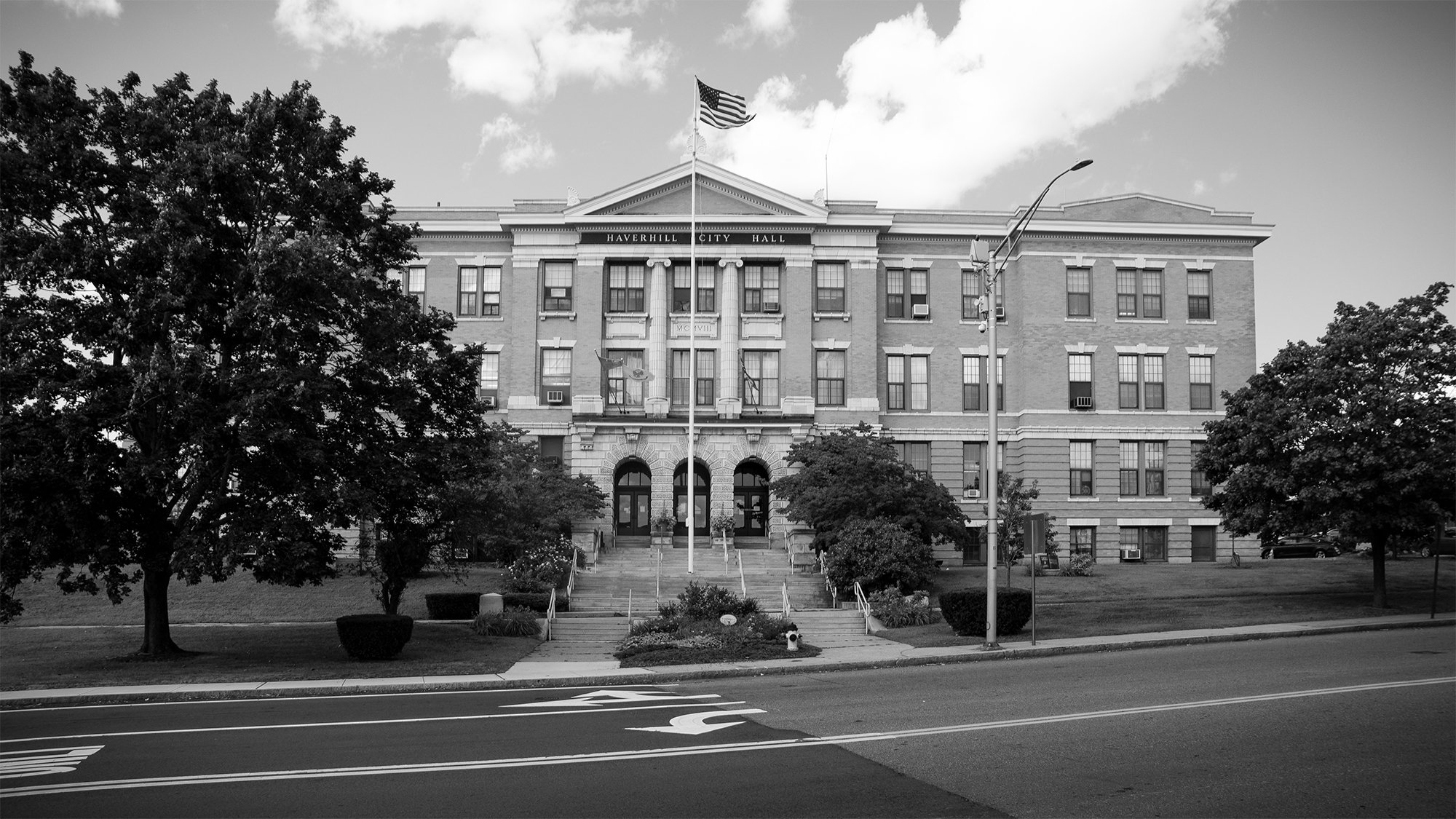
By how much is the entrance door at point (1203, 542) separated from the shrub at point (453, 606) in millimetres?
33512

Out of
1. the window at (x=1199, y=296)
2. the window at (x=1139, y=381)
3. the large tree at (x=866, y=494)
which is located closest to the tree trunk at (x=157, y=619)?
the large tree at (x=866, y=494)

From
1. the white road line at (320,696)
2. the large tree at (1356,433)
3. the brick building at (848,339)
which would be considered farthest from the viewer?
the brick building at (848,339)

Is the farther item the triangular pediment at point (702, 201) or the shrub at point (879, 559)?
the triangular pediment at point (702, 201)

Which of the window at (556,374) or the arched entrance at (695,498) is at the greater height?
the window at (556,374)

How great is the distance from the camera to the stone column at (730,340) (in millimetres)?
48062

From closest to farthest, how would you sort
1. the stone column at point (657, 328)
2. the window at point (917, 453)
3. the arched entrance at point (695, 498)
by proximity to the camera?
1. the arched entrance at point (695, 498)
2. the stone column at point (657, 328)
3. the window at point (917, 453)

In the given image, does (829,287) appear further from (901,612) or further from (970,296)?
(901,612)

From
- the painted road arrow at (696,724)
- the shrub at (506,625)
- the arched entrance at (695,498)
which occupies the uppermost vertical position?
the arched entrance at (695,498)

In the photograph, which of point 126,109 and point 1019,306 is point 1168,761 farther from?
point 1019,306

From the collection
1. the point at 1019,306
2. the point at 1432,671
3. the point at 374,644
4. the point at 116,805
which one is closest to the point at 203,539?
the point at 374,644

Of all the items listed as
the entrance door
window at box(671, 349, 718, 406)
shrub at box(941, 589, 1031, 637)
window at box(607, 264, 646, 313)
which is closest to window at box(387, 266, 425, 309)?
window at box(607, 264, 646, 313)

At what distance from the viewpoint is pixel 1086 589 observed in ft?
120

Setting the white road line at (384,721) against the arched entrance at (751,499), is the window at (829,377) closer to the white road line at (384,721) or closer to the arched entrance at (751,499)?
the arched entrance at (751,499)

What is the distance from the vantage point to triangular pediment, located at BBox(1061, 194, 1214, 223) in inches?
1976
